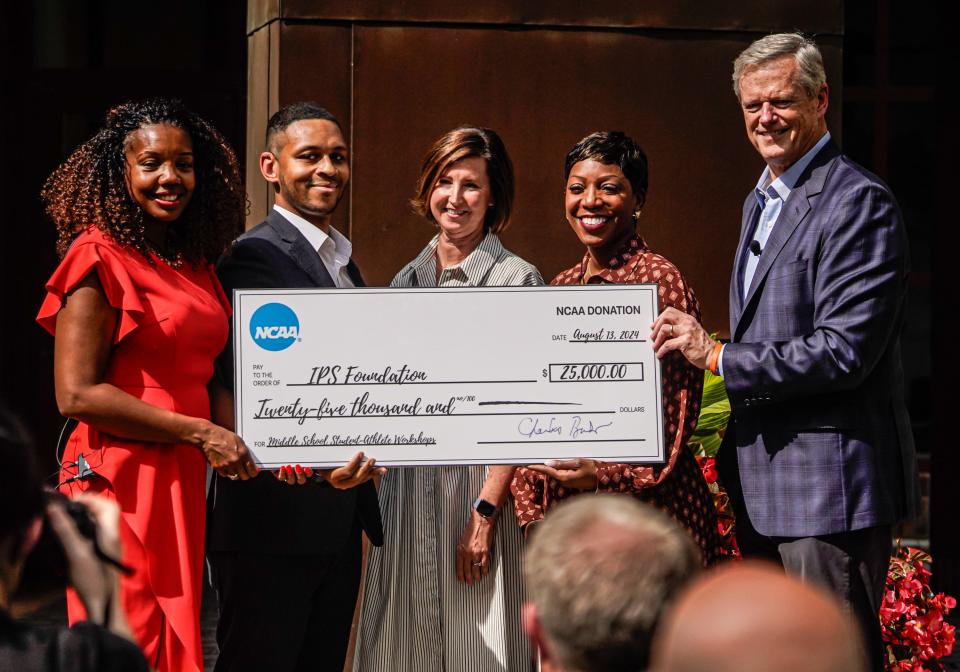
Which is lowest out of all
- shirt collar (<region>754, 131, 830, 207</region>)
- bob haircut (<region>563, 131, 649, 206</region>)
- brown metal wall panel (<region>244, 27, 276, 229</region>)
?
shirt collar (<region>754, 131, 830, 207</region>)

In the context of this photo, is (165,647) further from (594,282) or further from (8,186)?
(8,186)

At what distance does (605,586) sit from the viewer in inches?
77.8

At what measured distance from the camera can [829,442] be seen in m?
3.79

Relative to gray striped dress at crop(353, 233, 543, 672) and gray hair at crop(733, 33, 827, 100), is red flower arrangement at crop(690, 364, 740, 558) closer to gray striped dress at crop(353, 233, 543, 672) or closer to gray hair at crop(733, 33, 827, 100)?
gray striped dress at crop(353, 233, 543, 672)

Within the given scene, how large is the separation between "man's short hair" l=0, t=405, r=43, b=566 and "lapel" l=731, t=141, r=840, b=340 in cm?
227

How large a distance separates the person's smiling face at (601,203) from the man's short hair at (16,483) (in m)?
2.33

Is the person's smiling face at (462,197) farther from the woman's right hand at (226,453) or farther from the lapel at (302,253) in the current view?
the woman's right hand at (226,453)

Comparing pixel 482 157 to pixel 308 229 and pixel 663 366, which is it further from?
pixel 663 366

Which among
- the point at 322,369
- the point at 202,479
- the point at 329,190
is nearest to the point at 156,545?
the point at 202,479

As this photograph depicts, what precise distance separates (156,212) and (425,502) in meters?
1.22

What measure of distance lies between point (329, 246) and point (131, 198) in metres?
0.67

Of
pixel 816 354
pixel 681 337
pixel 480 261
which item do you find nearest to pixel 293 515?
pixel 480 261

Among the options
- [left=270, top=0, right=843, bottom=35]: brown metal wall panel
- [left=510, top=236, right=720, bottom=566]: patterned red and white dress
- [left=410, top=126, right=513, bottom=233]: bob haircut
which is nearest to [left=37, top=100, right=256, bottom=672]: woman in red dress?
[left=410, top=126, right=513, bottom=233]: bob haircut

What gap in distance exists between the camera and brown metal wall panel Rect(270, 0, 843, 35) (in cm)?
577
